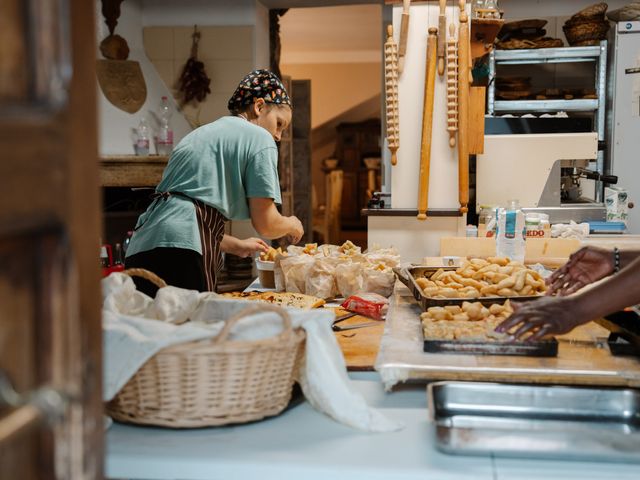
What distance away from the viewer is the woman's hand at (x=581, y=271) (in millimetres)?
2383

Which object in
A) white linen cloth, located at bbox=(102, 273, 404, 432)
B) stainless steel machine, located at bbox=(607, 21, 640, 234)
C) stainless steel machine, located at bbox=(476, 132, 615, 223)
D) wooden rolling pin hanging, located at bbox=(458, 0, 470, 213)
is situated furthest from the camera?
stainless steel machine, located at bbox=(607, 21, 640, 234)

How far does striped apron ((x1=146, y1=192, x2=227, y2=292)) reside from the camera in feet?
10.9

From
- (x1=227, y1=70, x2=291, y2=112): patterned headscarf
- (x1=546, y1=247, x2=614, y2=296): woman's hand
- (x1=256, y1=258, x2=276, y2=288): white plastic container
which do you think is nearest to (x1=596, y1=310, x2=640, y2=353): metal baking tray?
(x1=546, y1=247, x2=614, y2=296): woman's hand

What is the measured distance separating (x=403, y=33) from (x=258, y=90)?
0.98 meters

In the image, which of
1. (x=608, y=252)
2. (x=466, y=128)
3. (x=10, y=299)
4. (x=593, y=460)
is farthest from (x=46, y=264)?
(x=466, y=128)

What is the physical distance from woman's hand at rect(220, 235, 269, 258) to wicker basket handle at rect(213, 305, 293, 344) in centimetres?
179

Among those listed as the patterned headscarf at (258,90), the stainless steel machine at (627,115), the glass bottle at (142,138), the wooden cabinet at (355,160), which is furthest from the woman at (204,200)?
the wooden cabinet at (355,160)

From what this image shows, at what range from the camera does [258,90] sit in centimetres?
343

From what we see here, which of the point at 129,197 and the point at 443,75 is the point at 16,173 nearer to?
the point at 443,75

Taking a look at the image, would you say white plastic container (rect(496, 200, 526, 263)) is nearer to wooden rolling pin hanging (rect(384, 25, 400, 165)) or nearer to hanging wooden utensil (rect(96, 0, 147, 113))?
wooden rolling pin hanging (rect(384, 25, 400, 165))

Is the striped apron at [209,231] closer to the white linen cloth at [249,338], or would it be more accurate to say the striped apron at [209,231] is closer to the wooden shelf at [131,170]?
the white linen cloth at [249,338]

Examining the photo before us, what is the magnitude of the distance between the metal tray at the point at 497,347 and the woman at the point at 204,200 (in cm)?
156

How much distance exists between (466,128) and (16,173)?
134 inches

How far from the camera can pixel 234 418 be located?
154 cm
